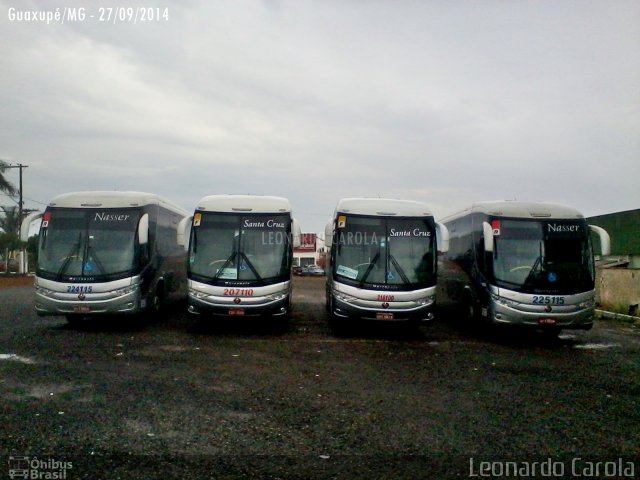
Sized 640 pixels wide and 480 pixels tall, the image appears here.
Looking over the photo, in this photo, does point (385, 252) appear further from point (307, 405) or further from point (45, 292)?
point (45, 292)

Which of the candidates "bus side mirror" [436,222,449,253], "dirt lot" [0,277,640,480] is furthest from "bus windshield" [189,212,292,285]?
"bus side mirror" [436,222,449,253]

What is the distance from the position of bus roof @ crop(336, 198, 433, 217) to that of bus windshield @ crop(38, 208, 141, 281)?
5.05 m

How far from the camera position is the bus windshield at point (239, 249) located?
45.8 feet

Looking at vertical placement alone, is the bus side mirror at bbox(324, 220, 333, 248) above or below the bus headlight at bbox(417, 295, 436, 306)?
above

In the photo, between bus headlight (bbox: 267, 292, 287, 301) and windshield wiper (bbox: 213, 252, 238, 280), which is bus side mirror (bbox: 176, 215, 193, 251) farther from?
bus headlight (bbox: 267, 292, 287, 301)

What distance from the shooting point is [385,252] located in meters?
13.9

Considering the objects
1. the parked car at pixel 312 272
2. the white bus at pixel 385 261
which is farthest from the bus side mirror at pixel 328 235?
the parked car at pixel 312 272

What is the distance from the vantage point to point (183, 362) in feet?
33.9

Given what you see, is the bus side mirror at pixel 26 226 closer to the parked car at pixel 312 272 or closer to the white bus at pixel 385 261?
the white bus at pixel 385 261

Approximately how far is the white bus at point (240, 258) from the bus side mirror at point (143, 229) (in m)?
1.05

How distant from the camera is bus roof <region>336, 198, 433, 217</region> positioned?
1421 cm

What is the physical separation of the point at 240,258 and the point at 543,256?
674 centimetres

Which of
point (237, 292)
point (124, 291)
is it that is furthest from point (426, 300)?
point (124, 291)

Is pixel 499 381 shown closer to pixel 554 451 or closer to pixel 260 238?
pixel 554 451
